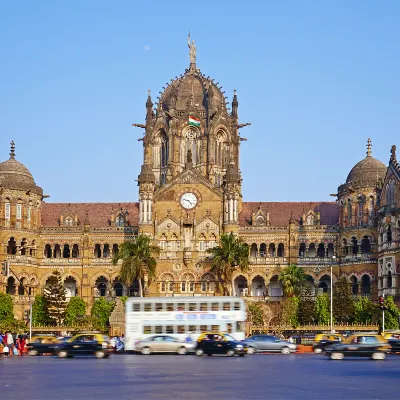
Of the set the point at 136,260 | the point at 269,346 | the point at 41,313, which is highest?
the point at 136,260

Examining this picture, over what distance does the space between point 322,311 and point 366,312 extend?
16.8 feet

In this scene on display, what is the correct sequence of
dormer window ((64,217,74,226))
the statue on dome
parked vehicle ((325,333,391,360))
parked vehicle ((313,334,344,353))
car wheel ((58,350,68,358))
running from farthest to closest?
the statue on dome < dormer window ((64,217,74,226)) < parked vehicle ((313,334,344,353)) < car wheel ((58,350,68,358)) < parked vehicle ((325,333,391,360))

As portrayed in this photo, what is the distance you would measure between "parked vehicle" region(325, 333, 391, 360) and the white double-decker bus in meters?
14.7

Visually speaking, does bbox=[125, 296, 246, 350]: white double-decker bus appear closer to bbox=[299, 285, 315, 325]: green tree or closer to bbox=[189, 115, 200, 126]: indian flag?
bbox=[299, 285, 315, 325]: green tree

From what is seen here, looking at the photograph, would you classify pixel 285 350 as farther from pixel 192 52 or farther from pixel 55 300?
pixel 192 52

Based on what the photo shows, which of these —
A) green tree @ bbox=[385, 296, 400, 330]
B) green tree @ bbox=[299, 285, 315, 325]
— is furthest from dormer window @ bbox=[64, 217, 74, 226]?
green tree @ bbox=[385, 296, 400, 330]

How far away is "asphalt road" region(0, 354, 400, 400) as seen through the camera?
3164cm

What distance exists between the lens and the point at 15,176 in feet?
383

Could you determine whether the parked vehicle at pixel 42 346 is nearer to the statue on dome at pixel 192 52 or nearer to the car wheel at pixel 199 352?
the car wheel at pixel 199 352

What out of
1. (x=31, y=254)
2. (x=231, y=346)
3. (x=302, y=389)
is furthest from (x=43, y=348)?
(x=31, y=254)

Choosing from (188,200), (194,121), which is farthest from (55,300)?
(194,121)

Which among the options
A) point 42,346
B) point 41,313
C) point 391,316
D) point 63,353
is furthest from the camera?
point 41,313

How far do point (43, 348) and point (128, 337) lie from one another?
24.0 feet

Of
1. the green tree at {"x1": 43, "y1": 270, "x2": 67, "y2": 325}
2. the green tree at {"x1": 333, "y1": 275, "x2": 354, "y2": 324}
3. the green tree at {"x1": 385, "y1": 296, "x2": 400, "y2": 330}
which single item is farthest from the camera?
the green tree at {"x1": 43, "y1": 270, "x2": 67, "y2": 325}
